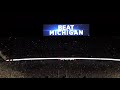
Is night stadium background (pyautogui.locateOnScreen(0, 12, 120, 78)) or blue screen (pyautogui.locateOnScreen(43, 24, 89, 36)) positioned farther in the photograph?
blue screen (pyautogui.locateOnScreen(43, 24, 89, 36))

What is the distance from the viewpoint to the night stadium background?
14.6 feet

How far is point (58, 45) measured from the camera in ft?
25.5

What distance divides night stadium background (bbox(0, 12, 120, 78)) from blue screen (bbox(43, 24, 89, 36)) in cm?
9

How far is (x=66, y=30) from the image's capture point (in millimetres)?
5254

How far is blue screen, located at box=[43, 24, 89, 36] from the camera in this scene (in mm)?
5058

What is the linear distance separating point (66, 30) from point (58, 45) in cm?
254

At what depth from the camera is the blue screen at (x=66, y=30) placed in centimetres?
506

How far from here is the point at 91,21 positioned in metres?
4.74

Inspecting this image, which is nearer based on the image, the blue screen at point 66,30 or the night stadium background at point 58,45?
the night stadium background at point 58,45

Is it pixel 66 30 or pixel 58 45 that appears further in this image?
pixel 58 45

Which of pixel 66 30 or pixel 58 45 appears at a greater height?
pixel 66 30

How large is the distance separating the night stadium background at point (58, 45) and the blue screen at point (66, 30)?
0.09m
